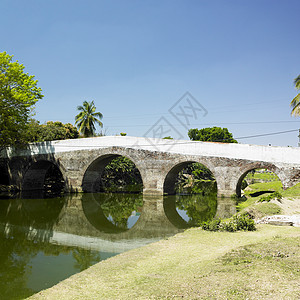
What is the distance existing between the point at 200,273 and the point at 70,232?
18.8 ft

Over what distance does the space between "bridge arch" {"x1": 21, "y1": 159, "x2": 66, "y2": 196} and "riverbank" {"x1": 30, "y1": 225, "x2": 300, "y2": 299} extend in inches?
664

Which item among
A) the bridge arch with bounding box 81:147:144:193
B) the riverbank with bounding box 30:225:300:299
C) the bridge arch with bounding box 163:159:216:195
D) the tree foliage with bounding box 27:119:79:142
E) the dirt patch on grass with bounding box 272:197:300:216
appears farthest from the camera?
the tree foliage with bounding box 27:119:79:142

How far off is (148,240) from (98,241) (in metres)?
1.34

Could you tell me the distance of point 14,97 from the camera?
1614cm

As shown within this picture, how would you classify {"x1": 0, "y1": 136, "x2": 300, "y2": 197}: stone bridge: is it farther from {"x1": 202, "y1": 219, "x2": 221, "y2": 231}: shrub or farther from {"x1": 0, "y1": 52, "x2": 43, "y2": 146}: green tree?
{"x1": 202, "y1": 219, "x2": 221, "y2": 231}: shrub

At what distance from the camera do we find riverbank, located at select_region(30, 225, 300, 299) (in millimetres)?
3236

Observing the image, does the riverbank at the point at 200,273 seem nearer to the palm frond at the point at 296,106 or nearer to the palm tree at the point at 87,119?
the palm frond at the point at 296,106

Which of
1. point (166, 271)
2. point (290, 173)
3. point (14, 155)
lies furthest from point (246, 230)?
point (14, 155)

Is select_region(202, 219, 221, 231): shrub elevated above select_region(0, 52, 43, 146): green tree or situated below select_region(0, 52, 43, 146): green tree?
below

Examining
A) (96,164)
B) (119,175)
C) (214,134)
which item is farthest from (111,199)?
(214,134)

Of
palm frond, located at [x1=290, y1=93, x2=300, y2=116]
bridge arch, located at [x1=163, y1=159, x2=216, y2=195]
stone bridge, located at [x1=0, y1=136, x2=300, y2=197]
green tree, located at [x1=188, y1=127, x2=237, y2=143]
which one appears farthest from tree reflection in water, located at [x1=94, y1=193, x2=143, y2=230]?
green tree, located at [x1=188, y1=127, x2=237, y2=143]

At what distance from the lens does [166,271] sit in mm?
4297

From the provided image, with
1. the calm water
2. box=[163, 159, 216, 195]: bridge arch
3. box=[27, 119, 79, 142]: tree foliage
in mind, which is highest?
box=[27, 119, 79, 142]: tree foliage

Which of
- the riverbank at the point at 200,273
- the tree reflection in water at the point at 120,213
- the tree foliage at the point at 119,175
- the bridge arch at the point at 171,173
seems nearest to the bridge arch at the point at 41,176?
the tree foliage at the point at 119,175
